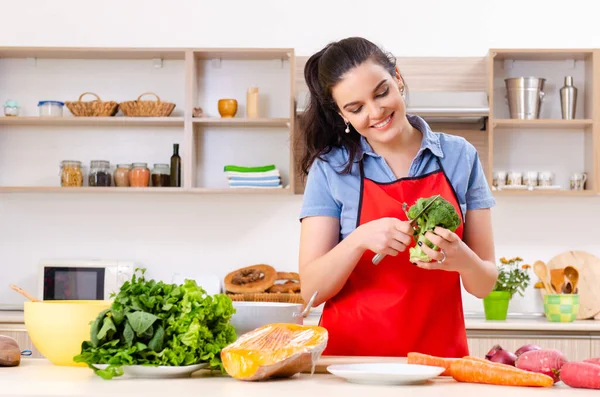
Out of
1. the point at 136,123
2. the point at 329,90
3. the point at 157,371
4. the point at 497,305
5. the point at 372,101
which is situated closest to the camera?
the point at 157,371

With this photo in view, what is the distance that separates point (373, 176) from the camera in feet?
6.96

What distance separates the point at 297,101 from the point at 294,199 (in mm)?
573

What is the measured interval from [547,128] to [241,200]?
178 cm

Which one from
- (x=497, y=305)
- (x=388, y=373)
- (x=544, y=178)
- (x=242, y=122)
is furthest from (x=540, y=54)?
(x=388, y=373)

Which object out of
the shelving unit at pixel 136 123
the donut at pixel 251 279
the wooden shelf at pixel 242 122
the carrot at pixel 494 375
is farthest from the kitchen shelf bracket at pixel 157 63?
the carrot at pixel 494 375

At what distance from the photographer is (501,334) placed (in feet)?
12.7

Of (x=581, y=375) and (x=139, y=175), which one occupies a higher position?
(x=139, y=175)

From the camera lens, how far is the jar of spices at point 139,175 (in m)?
4.36

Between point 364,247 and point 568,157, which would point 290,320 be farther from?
point 568,157

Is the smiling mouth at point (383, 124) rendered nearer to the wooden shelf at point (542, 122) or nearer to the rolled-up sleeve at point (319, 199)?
the rolled-up sleeve at point (319, 199)

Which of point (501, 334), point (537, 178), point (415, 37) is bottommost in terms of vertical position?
point (501, 334)

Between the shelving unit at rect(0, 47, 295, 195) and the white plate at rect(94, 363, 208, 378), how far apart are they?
3.14 m

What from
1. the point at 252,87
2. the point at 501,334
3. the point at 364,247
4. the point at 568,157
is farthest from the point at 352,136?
the point at 568,157

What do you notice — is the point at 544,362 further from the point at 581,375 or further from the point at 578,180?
the point at 578,180
